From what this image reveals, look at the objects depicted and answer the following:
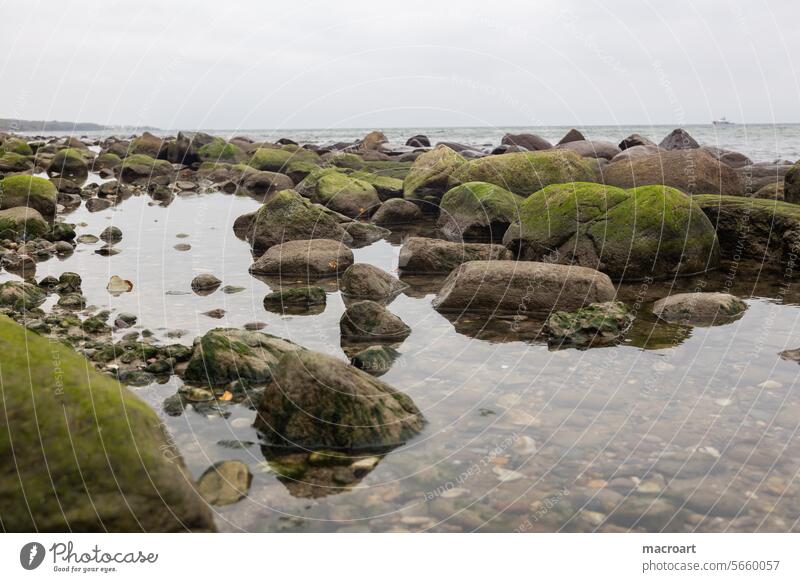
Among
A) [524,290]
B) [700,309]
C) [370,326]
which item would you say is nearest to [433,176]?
[524,290]

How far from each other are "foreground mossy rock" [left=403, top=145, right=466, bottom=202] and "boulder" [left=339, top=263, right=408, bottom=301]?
11555 millimetres

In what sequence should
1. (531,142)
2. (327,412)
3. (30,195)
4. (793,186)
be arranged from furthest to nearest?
(531,142) < (30,195) < (793,186) < (327,412)

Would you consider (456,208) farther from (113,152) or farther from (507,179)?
(113,152)

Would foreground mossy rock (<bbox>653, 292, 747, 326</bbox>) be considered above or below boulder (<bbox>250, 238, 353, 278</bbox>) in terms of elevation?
below

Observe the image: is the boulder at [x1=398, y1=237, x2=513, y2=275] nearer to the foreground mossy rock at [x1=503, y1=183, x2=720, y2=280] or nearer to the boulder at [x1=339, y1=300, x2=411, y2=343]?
the foreground mossy rock at [x1=503, y1=183, x2=720, y2=280]

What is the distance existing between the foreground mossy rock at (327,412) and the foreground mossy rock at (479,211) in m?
11.9

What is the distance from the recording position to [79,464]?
463cm

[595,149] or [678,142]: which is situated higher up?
[678,142]

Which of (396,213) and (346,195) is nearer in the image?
(396,213)

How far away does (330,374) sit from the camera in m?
6.70

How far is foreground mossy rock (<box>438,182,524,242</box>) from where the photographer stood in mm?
18547

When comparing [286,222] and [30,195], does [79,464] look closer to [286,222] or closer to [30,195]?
[286,222]

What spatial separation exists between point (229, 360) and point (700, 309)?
7.79m

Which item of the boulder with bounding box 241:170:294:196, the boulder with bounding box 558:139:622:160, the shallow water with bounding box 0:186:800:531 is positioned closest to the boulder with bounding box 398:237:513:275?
the shallow water with bounding box 0:186:800:531
